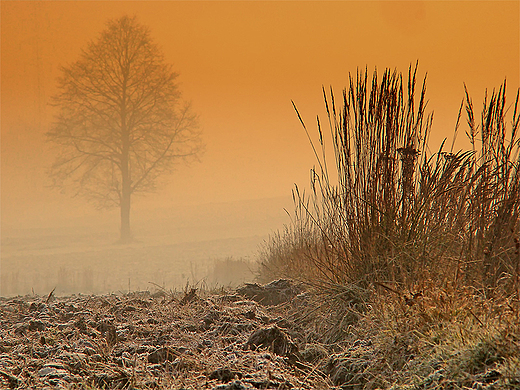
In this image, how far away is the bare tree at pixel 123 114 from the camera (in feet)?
56.2

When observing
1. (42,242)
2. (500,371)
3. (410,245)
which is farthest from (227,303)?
(42,242)

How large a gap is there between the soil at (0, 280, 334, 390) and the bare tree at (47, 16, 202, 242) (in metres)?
15.0

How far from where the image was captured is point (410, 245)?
280cm

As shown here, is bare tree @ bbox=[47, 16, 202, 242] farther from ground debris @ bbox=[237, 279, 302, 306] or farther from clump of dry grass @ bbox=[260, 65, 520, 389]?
clump of dry grass @ bbox=[260, 65, 520, 389]

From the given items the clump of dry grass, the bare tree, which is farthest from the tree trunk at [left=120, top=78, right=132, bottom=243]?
the clump of dry grass

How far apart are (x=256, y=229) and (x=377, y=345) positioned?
1787 cm

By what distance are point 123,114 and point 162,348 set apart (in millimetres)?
16789

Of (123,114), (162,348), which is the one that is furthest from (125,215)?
(162,348)

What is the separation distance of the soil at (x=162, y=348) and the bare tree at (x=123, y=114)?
14956mm

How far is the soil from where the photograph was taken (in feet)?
6.46

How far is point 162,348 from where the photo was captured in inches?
92.7

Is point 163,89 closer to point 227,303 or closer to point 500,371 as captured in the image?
point 227,303

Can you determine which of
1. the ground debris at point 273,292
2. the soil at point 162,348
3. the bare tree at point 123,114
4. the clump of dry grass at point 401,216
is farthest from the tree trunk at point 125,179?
the clump of dry grass at point 401,216

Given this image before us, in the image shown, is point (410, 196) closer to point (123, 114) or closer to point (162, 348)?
point (162, 348)
